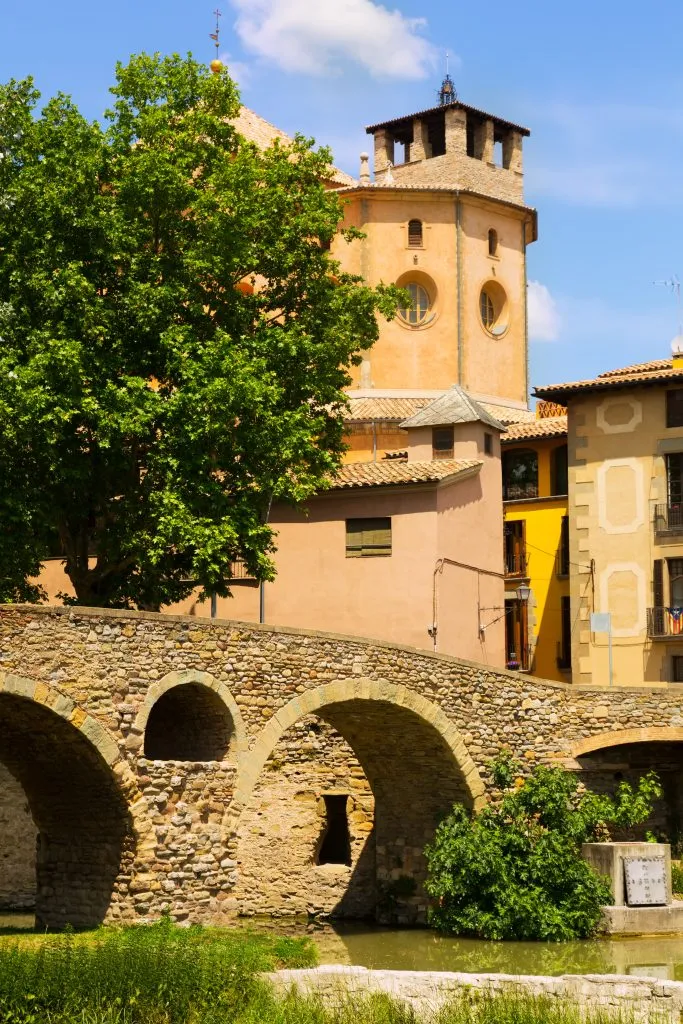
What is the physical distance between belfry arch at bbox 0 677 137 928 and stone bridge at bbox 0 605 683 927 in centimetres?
3

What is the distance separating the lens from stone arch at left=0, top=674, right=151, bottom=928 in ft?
81.5

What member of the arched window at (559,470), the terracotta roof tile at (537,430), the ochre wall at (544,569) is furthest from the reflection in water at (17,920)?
the terracotta roof tile at (537,430)

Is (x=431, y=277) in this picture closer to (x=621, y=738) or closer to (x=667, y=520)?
(x=667, y=520)

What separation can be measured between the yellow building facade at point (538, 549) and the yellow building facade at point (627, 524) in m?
2.78

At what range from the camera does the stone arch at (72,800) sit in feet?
81.5

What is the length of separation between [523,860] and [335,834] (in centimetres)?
593

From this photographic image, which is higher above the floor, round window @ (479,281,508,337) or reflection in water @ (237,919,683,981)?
round window @ (479,281,508,337)

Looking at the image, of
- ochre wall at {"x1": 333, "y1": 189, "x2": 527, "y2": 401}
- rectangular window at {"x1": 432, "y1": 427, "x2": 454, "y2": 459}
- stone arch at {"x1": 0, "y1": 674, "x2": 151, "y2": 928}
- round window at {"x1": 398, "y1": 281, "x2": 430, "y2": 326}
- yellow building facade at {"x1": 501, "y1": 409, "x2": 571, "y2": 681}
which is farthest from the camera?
round window at {"x1": 398, "y1": 281, "x2": 430, "y2": 326}

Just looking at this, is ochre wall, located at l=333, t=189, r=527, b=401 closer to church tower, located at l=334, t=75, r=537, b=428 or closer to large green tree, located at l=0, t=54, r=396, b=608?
church tower, located at l=334, t=75, r=537, b=428

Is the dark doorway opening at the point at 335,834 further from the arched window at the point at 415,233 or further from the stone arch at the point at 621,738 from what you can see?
the arched window at the point at 415,233

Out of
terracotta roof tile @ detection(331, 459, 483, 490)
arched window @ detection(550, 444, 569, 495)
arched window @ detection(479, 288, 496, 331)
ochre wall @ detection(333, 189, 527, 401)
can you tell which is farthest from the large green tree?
arched window @ detection(479, 288, 496, 331)

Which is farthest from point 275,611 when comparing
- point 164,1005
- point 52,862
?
point 164,1005

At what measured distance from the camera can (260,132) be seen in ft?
177

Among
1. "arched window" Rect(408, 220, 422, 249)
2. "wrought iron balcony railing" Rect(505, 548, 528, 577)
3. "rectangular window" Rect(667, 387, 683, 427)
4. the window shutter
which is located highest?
"arched window" Rect(408, 220, 422, 249)
